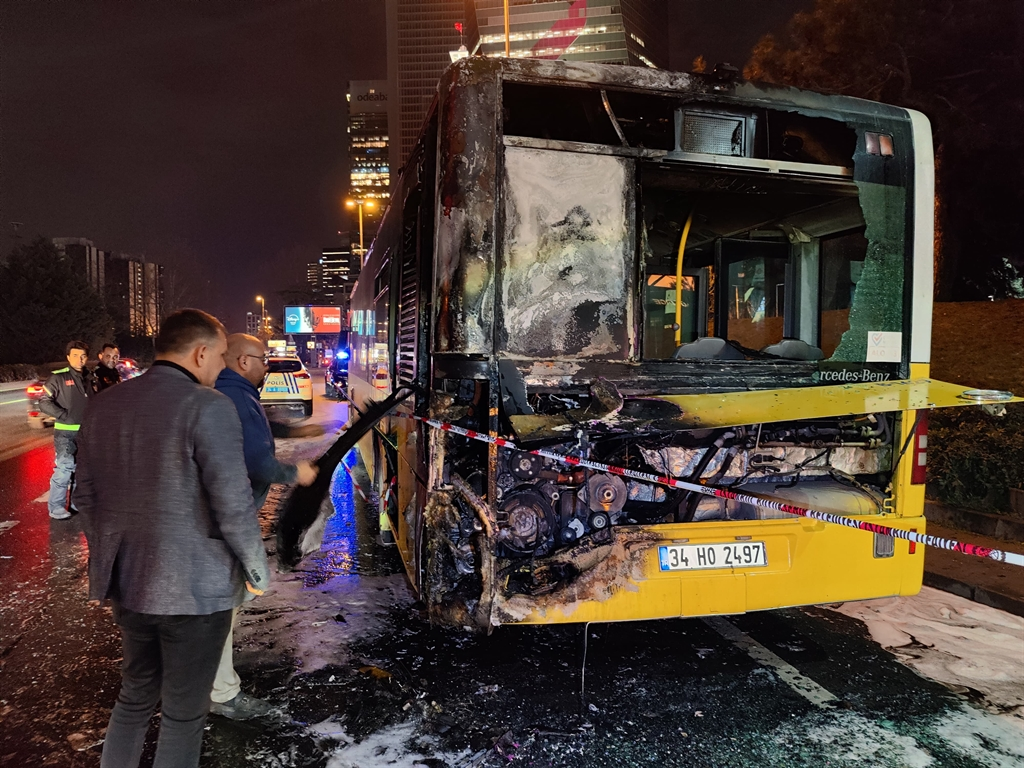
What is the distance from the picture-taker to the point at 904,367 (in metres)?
3.96

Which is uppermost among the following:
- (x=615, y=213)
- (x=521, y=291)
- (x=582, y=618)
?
(x=615, y=213)

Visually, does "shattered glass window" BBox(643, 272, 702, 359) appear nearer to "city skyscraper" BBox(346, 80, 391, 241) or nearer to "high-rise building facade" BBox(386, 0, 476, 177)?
"high-rise building facade" BBox(386, 0, 476, 177)

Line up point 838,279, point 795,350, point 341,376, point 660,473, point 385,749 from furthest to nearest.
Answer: point 341,376, point 838,279, point 795,350, point 660,473, point 385,749

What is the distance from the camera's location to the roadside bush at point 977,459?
245 inches

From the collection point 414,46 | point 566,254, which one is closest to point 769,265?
point 566,254

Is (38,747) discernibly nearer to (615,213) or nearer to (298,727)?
(298,727)

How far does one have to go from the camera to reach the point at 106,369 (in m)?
8.05

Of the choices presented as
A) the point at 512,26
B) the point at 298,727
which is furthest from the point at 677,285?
the point at 512,26

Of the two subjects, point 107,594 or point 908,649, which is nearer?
point 107,594

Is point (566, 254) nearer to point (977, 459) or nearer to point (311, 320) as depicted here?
point (977, 459)

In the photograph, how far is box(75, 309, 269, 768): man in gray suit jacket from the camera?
7.16 ft

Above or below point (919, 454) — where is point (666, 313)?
above

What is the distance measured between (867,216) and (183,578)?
3987mm

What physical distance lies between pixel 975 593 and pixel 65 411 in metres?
8.75
